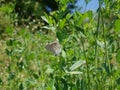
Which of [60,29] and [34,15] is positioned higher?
[34,15]

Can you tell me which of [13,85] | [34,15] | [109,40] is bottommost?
[13,85]

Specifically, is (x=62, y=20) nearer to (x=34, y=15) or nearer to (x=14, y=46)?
(x=14, y=46)

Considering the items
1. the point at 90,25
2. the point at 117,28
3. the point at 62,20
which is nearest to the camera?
the point at 117,28

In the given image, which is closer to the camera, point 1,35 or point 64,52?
point 64,52

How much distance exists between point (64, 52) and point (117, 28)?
35 cm

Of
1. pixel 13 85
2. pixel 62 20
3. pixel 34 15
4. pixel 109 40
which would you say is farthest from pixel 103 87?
pixel 34 15

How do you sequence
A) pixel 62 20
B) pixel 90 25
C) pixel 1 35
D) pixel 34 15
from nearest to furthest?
pixel 62 20 → pixel 90 25 → pixel 1 35 → pixel 34 15

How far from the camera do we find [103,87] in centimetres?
189

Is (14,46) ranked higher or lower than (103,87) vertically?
higher

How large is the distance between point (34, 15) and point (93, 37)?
11623 millimetres

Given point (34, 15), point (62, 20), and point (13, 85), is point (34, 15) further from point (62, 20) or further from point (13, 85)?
point (62, 20)

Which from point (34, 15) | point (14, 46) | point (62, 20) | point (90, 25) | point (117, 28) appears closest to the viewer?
point (117, 28)

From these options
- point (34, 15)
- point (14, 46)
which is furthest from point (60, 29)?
point (34, 15)

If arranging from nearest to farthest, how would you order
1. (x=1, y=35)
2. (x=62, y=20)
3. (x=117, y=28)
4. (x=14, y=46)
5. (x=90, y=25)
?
(x=117, y=28), (x=62, y=20), (x=90, y=25), (x=14, y=46), (x=1, y=35)
